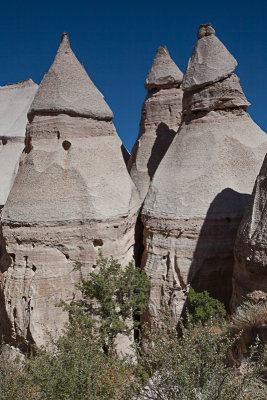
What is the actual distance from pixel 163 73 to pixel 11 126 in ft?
30.4

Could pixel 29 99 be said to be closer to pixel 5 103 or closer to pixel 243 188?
pixel 5 103

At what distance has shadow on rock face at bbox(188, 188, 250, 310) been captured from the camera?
9539 millimetres

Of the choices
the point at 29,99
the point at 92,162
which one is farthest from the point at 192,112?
the point at 29,99

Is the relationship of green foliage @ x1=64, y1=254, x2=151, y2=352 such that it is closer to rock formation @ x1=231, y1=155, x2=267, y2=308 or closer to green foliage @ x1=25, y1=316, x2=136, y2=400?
green foliage @ x1=25, y1=316, x2=136, y2=400

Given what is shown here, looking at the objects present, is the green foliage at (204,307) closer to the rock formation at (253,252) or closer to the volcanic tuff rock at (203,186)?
the rock formation at (253,252)

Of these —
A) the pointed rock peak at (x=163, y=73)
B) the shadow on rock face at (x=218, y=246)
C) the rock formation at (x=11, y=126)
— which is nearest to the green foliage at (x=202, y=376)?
the shadow on rock face at (x=218, y=246)

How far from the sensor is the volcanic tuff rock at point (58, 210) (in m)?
9.29

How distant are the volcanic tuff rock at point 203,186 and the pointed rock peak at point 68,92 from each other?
2.91 metres

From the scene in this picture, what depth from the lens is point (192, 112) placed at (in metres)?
11.3

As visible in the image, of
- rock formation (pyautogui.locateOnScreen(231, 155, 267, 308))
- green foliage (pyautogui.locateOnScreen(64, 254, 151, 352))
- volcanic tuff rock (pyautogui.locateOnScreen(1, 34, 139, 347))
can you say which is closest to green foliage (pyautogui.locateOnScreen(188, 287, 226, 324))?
rock formation (pyautogui.locateOnScreen(231, 155, 267, 308))

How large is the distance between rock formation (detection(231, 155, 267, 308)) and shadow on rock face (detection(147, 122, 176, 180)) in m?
6.57

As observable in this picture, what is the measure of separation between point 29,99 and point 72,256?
44.5ft

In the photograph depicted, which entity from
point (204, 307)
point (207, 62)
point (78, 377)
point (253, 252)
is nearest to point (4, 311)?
point (78, 377)

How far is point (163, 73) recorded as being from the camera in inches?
574
